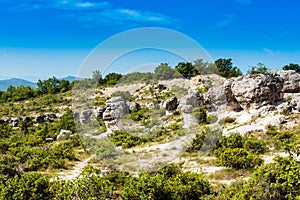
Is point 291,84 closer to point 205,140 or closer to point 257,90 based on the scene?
point 257,90

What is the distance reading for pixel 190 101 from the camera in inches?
818

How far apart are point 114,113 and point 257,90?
12613mm

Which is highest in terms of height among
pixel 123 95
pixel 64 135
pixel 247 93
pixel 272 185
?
pixel 247 93

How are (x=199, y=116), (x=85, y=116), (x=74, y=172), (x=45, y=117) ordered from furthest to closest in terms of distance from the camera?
(x=45, y=117), (x=199, y=116), (x=74, y=172), (x=85, y=116)

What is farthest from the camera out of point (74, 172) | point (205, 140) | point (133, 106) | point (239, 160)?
point (205, 140)

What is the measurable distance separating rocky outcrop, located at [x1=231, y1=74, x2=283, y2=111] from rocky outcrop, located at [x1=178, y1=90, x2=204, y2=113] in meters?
2.91

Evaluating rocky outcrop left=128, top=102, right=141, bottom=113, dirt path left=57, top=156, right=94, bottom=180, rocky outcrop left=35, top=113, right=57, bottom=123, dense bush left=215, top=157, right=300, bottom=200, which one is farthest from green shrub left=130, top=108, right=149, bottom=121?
rocky outcrop left=35, top=113, right=57, bottom=123

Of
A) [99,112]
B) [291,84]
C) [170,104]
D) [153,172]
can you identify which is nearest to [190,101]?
[170,104]

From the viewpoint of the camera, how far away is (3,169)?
13047 mm

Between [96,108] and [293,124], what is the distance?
12021 millimetres

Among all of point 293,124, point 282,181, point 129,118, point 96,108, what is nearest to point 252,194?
point 282,181

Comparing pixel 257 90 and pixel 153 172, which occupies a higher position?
pixel 257 90

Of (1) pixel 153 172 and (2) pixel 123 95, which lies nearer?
(1) pixel 153 172

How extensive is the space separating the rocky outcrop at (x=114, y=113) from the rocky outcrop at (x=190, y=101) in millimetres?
4829
